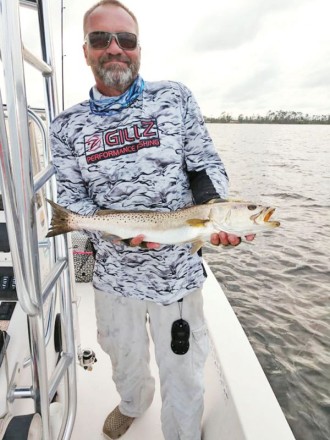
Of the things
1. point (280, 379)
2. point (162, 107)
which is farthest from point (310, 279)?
point (162, 107)

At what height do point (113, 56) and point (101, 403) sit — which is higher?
point (113, 56)

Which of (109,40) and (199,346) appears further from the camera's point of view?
(199,346)

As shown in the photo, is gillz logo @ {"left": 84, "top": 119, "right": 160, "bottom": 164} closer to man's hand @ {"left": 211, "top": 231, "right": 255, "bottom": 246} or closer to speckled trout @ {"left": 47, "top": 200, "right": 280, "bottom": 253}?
speckled trout @ {"left": 47, "top": 200, "right": 280, "bottom": 253}

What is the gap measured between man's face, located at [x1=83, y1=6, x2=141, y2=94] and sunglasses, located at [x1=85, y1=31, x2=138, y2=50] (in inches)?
0.7

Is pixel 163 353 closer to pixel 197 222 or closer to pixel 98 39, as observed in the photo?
pixel 197 222

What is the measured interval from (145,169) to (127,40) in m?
0.81

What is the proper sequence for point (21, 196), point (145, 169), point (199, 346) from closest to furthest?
point (21, 196) < point (145, 169) < point (199, 346)

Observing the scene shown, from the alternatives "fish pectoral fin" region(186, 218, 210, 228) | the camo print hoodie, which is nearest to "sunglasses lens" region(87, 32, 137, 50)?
the camo print hoodie

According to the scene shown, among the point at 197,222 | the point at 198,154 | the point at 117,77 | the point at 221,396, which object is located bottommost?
the point at 221,396

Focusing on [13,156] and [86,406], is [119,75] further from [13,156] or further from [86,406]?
[86,406]

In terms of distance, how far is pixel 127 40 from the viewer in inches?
88.8

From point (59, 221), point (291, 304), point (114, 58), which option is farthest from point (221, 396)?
point (291, 304)

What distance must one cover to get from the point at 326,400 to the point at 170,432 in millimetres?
3223

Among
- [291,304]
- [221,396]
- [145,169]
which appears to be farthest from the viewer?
[291,304]
